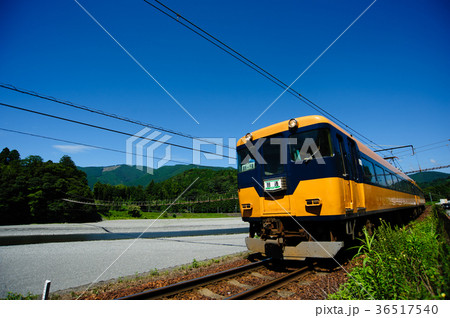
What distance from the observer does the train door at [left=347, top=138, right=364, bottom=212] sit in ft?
20.4

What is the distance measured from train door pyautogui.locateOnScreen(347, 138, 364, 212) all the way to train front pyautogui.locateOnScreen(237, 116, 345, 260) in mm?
1163

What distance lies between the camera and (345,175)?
5.82 meters

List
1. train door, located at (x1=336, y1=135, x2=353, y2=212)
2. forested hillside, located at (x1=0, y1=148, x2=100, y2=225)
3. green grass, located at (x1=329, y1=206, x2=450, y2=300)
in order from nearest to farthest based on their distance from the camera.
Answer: green grass, located at (x1=329, y1=206, x2=450, y2=300) < train door, located at (x1=336, y1=135, x2=353, y2=212) < forested hillside, located at (x1=0, y1=148, x2=100, y2=225)

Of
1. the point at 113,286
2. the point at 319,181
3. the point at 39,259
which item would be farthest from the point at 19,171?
the point at 319,181

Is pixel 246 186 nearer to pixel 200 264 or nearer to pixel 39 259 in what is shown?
pixel 200 264

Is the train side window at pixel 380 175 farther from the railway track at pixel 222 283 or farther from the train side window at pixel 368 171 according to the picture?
the railway track at pixel 222 283

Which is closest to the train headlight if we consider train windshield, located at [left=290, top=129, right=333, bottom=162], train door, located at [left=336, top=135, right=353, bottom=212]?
train windshield, located at [left=290, top=129, right=333, bottom=162]

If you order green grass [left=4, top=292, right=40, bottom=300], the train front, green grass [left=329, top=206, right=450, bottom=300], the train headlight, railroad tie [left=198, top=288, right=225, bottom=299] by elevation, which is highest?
the train headlight

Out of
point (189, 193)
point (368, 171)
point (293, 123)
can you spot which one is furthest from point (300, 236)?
point (189, 193)

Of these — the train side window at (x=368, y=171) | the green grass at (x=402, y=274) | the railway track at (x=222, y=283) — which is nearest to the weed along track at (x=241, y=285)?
the railway track at (x=222, y=283)

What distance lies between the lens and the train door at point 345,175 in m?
5.67

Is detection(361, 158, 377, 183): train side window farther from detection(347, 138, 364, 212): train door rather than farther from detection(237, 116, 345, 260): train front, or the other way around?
detection(237, 116, 345, 260): train front
